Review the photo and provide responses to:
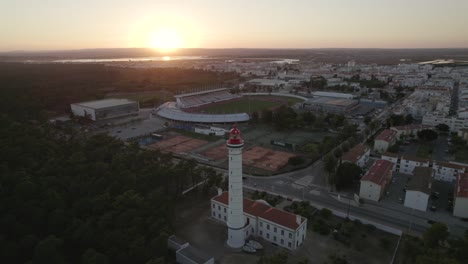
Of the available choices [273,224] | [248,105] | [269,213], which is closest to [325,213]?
[269,213]

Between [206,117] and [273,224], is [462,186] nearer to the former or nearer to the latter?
[273,224]

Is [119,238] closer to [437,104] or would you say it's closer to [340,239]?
[340,239]

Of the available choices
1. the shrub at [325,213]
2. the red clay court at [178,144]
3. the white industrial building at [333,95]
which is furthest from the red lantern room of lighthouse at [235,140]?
the white industrial building at [333,95]

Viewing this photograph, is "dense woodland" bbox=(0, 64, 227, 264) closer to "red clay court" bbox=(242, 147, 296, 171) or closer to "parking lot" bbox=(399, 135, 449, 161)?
"red clay court" bbox=(242, 147, 296, 171)

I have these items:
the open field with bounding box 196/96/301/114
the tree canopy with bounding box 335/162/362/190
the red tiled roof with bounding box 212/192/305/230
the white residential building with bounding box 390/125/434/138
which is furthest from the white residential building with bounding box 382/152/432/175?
the open field with bounding box 196/96/301/114

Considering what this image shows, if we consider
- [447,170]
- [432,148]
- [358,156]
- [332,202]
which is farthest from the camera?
[432,148]
